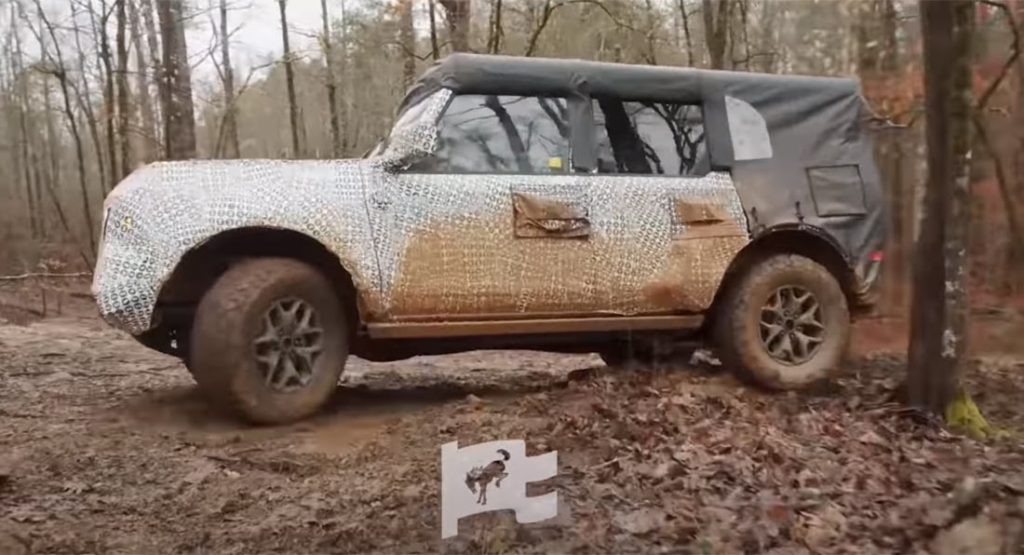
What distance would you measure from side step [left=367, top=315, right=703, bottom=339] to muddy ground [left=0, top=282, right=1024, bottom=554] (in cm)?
19

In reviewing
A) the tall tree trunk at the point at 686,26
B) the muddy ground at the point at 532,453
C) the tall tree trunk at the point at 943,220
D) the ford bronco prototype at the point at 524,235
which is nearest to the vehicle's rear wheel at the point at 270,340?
the ford bronco prototype at the point at 524,235

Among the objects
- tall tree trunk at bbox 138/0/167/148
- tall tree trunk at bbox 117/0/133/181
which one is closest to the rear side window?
tall tree trunk at bbox 138/0/167/148

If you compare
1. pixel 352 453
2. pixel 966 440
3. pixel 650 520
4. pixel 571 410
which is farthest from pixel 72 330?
pixel 966 440

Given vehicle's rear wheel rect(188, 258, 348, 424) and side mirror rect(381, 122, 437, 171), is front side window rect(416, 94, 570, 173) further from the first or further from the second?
vehicle's rear wheel rect(188, 258, 348, 424)

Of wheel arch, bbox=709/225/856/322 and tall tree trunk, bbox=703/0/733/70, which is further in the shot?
wheel arch, bbox=709/225/856/322

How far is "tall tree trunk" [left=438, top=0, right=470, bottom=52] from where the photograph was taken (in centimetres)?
388

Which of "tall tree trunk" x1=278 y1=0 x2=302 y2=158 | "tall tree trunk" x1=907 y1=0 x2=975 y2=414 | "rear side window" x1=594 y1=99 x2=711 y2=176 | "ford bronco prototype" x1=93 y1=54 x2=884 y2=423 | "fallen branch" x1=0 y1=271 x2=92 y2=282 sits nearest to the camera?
"tall tree trunk" x1=907 y1=0 x2=975 y2=414

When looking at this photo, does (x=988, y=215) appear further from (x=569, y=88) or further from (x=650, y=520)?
(x=650, y=520)

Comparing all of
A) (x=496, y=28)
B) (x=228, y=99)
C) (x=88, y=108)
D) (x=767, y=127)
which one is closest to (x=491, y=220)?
(x=496, y=28)

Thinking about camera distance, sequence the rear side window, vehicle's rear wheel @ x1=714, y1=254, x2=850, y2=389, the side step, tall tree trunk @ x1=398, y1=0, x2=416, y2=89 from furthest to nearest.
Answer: vehicle's rear wheel @ x1=714, y1=254, x2=850, y2=389, the rear side window, tall tree trunk @ x1=398, y1=0, x2=416, y2=89, the side step

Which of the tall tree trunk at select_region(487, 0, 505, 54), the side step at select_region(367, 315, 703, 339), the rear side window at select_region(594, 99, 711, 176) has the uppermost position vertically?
the tall tree trunk at select_region(487, 0, 505, 54)

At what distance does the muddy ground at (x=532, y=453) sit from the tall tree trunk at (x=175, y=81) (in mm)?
865

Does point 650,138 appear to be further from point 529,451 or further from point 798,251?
point 529,451

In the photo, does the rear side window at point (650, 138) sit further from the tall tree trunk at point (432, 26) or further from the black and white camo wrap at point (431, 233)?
the tall tree trunk at point (432, 26)
